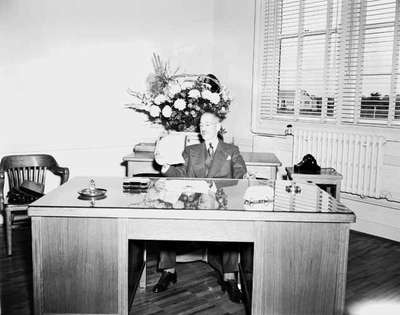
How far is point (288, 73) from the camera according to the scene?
19.7ft

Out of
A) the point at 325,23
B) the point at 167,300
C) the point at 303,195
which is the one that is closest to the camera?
the point at 303,195

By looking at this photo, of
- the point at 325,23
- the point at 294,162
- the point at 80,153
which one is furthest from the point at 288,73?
the point at 80,153

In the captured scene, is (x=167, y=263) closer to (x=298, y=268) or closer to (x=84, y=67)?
(x=298, y=268)

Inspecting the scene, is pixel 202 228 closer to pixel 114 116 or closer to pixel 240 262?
pixel 240 262

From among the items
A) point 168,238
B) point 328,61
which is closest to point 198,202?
point 168,238

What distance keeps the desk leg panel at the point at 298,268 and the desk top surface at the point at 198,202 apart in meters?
0.09

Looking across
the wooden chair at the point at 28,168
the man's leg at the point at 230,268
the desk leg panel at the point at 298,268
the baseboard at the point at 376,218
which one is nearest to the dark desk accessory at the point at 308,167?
the baseboard at the point at 376,218

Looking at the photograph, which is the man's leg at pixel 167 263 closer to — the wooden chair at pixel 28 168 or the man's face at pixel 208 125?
the man's face at pixel 208 125

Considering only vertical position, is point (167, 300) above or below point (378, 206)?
below

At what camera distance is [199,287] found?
3.65m

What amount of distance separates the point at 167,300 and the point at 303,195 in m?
1.28

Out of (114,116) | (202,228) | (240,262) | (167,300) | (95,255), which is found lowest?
(167,300)

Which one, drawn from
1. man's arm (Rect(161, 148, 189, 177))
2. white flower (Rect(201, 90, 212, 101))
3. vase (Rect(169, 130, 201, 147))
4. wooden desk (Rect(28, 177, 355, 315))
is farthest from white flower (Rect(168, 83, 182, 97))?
wooden desk (Rect(28, 177, 355, 315))

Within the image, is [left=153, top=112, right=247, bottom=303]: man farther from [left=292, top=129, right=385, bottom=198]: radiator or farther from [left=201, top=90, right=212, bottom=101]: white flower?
Result: [left=292, top=129, right=385, bottom=198]: radiator
